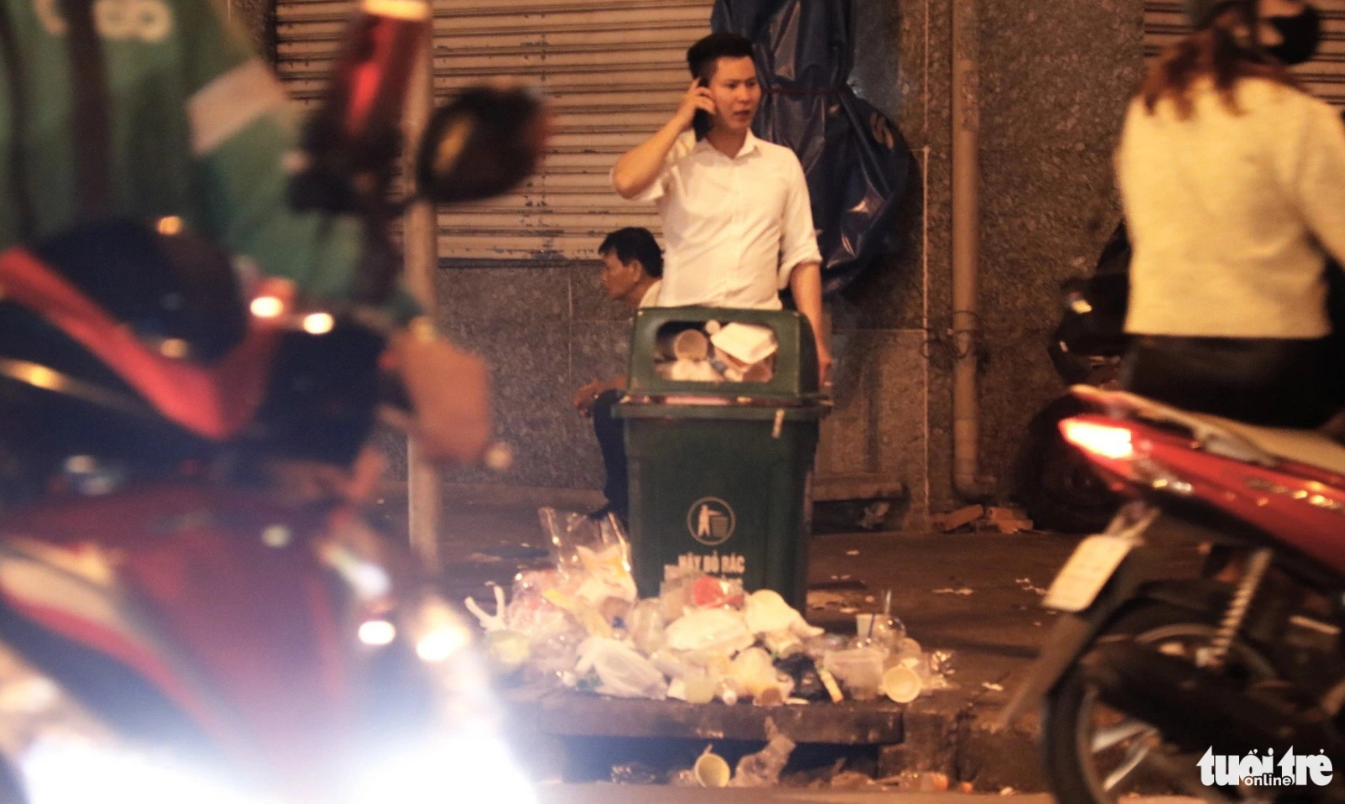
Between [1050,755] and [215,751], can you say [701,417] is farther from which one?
[215,751]

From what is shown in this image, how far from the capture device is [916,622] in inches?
230

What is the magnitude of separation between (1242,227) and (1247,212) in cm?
3

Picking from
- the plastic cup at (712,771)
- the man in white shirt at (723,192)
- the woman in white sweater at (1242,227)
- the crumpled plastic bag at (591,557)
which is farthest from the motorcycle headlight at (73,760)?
the man in white shirt at (723,192)

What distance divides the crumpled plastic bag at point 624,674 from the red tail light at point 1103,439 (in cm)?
178

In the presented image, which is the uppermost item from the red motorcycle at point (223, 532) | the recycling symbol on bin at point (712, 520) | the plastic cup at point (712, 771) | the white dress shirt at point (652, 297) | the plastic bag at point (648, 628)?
the red motorcycle at point (223, 532)

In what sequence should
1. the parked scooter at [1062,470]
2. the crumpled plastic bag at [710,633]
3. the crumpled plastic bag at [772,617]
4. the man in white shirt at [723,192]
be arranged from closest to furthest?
the crumpled plastic bag at [710,633], the crumpled plastic bag at [772,617], the man in white shirt at [723,192], the parked scooter at [1062,470]

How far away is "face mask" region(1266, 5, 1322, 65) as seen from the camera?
11.6 ft

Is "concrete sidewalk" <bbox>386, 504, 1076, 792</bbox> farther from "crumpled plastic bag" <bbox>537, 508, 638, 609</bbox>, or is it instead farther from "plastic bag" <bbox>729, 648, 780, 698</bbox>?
"crumpled plastic bag" <bbox>537, 508, 638, 609</bbox>

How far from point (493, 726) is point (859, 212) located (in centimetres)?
640

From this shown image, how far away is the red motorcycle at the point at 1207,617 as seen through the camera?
3.08 metres

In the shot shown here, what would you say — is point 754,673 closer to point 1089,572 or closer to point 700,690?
point 700,690

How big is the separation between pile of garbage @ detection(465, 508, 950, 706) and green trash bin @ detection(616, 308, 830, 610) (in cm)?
9

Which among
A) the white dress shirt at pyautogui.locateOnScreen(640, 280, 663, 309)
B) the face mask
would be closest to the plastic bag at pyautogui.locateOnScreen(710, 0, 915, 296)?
the white dress shirt at pyautogui.locateOnScreen(640, 280, 663, 309)

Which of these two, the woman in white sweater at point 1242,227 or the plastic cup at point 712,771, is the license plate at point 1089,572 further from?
the plastic cup at point 712,771
